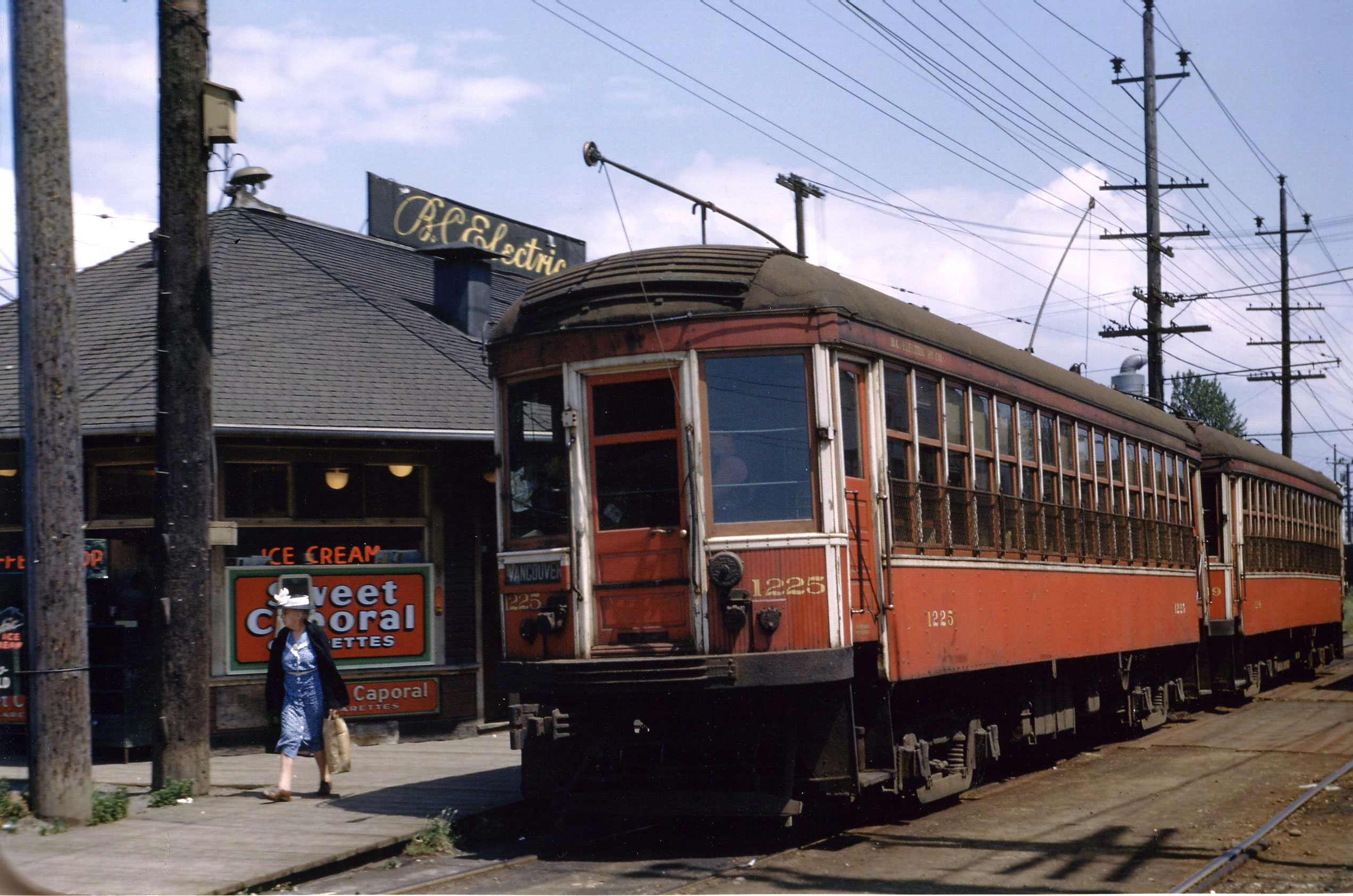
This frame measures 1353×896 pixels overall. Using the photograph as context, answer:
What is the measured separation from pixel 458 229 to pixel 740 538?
13.2m

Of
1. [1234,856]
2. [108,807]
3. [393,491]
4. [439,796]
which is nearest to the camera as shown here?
[1234,856]

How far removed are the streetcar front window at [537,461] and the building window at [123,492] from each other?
17.6 ft

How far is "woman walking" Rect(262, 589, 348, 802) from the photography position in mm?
10133

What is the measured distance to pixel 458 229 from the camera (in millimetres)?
20516

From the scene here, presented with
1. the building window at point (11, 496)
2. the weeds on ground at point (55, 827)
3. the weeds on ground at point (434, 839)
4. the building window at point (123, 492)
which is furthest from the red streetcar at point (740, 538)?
the building window at point (11, 496)

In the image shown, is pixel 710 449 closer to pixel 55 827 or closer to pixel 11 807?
pixel 55 827

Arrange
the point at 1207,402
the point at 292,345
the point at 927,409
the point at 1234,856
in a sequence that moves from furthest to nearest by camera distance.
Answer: the point at 1207,402
the point at 292,345
the point at 927,409
the point at 1234,856

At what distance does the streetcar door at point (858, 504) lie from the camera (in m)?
8.50

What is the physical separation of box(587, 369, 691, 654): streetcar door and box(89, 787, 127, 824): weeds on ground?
3.29 metres

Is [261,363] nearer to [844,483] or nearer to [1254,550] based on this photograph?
[844,483]

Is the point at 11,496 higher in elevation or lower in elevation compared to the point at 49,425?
lower

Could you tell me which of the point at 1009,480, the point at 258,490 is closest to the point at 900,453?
the point at 1009,480

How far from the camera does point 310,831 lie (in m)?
8.59

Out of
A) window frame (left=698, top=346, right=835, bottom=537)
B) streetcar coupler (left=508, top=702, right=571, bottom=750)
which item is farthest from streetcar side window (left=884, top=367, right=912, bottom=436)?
streetcar coupler (left=508, top=702, right=571, bottom=750)
